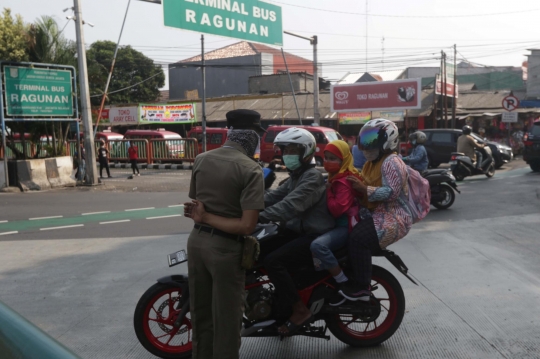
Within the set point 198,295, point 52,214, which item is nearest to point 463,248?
point 198,295

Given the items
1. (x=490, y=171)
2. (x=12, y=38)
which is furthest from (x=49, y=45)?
(x=490, y=171)

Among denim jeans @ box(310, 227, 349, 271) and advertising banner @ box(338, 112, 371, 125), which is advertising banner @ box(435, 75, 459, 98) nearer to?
advertising banner @ box(338, 112, 371, 125)

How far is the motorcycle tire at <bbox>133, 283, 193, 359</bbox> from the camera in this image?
4254 mm

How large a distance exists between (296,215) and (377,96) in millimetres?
29244

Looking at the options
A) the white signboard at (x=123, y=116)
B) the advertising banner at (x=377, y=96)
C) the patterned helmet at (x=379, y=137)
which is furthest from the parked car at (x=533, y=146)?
the white signboard at (x=123, y=116)

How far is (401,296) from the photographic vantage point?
14.9 ft

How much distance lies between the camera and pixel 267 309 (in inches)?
164

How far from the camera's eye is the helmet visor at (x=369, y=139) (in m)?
4.61

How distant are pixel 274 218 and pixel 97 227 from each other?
7.67 meters

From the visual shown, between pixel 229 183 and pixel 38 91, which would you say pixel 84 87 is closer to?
pixel 38 91

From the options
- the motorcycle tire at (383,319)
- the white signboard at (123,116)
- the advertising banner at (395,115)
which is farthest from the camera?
the white signboard at (123,116)

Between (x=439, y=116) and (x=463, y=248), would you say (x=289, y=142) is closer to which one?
(x=463, y=248)

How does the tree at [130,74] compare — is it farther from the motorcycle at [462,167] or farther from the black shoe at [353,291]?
the black shoe at [353,291]

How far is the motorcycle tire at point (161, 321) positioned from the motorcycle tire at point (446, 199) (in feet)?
29.4
